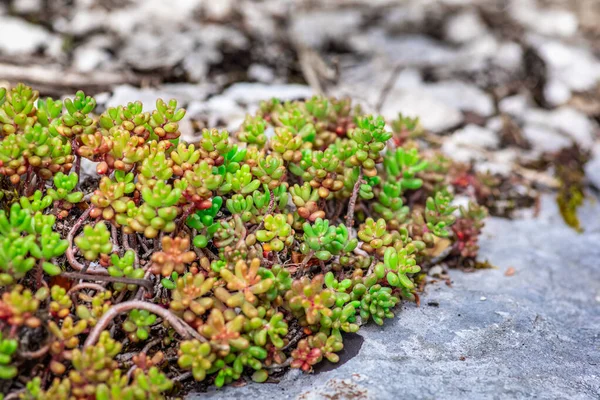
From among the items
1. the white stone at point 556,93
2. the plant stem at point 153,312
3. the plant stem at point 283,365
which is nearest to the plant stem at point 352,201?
the plant stem at point 283,365

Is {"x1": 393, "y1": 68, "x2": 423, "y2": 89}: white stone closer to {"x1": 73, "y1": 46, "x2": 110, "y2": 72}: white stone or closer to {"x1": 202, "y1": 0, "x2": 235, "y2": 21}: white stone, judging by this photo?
{"x1": 202, "y1": 0, "x2": 235, "y2": 21}: white stone

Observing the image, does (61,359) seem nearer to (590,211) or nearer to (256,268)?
(256,268)

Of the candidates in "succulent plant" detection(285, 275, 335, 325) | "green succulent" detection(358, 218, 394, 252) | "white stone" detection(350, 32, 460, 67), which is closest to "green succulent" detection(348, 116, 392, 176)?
"green succulent" detection(358, 218, 394, 252)

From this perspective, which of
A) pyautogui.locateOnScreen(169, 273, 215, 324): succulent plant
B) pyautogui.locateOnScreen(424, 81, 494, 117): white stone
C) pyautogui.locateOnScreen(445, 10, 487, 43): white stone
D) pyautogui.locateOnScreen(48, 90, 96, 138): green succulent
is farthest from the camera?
pyautogui.locateOnScreen(445, 10, 487, 43): white stone

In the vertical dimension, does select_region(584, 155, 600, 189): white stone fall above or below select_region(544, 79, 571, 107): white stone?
below

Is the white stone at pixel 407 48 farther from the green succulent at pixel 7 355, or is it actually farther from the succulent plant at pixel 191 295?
the green succulent at pixel 7 355

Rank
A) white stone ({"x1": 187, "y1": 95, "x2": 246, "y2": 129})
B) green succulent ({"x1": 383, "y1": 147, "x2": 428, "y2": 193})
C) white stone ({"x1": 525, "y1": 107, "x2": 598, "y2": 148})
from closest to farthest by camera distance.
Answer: green succulent ({"x1": 383, "y1": 147, "x2": 428, "y2": 193}) < white stone ({"x1": 187, "y1": 95, "x2": 246, "y2": 129}) < white stone ({"x1": 525, "y1": 107, "x2": 598, "y2": 148})

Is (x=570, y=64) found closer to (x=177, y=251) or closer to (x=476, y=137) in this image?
(x=476, y=137)

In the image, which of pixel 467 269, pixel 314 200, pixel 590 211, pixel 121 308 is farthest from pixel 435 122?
pixel 121 308
